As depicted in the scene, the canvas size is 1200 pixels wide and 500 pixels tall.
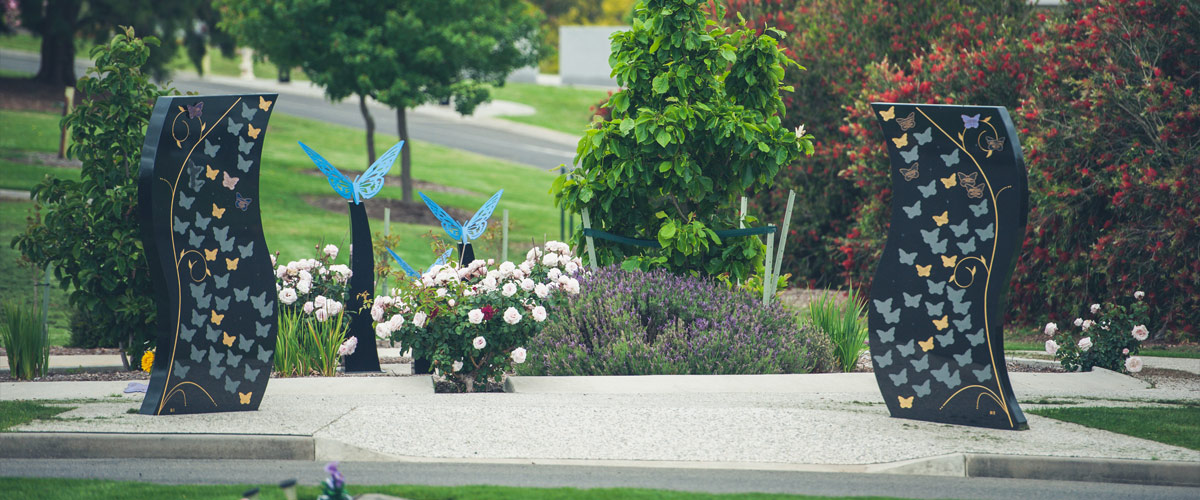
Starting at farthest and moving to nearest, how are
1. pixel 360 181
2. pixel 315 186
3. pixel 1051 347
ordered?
pixel 315 186
pixel 1051 347
pixel 360 181

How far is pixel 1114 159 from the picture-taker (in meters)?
13.6

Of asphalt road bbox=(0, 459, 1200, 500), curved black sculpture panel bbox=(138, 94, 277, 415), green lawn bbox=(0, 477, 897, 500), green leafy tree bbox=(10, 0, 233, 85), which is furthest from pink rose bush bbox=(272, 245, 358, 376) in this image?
green leafy tree bbox=(10, 0, 233, 85)

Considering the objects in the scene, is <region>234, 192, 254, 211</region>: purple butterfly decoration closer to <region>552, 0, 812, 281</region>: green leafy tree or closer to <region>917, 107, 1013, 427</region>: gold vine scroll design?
<region>552, 0, 812, 281</region>: green leafy tree

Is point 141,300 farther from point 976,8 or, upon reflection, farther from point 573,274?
point 976,8

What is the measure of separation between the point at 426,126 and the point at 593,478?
33647 millimetres

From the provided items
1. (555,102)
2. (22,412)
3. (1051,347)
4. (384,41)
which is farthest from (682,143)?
(555,102)

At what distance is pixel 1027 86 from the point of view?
50.4ft

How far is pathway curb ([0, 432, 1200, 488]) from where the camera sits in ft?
22.4

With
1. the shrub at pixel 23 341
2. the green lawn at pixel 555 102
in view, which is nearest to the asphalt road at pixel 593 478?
the shrub at pixel 23 341

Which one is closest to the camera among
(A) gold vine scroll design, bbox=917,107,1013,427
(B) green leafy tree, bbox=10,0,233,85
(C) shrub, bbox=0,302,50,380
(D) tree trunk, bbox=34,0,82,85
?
(A) gold vine scroll design, bbox=917,107,1013,427

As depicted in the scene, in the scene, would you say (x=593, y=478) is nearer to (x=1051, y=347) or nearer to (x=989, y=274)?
(x=989, y=274)

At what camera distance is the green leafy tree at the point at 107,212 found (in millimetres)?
10008

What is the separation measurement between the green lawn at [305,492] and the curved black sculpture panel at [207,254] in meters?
1.62

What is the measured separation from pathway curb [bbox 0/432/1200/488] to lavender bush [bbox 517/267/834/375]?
3153mm
